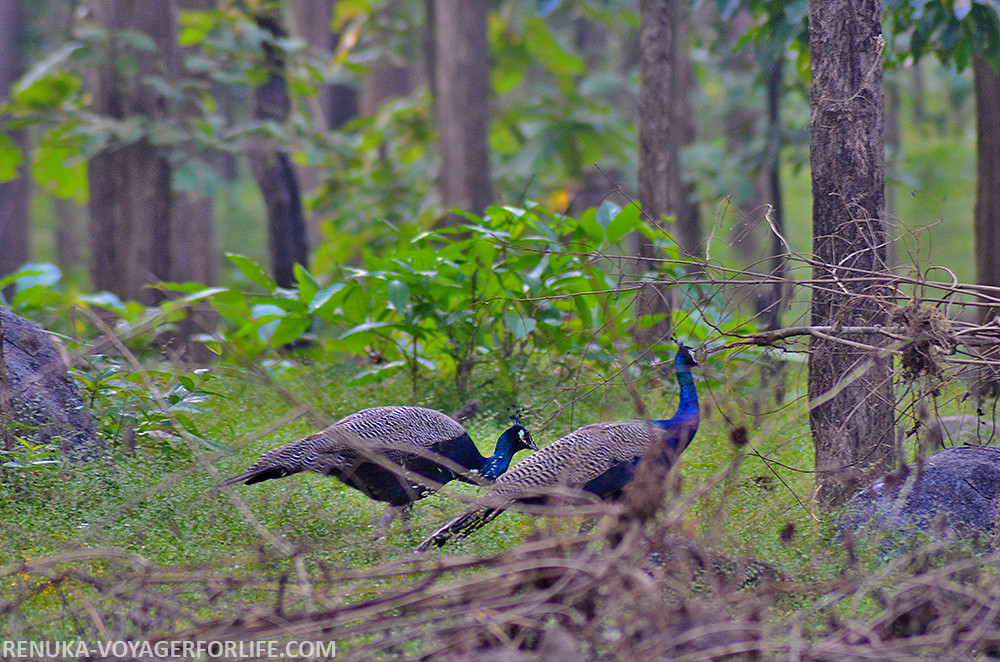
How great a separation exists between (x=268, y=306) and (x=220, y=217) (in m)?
23.4

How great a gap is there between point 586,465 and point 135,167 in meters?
7.58

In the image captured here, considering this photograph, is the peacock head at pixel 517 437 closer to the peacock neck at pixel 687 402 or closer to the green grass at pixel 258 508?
the green grass at pixel 258 508

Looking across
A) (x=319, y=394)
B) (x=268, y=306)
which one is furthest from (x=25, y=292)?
(x=319, y=394)

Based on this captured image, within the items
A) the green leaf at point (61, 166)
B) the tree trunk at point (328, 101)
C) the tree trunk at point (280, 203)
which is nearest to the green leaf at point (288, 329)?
the tree trunk at point (280, 203)

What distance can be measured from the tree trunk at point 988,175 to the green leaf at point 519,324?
3.69 metres

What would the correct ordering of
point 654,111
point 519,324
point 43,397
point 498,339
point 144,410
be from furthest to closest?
1. point 654,111
2. point 498,339
3. point 519,324
4. point 144,410
5. point 43,397

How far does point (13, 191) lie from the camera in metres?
15.6

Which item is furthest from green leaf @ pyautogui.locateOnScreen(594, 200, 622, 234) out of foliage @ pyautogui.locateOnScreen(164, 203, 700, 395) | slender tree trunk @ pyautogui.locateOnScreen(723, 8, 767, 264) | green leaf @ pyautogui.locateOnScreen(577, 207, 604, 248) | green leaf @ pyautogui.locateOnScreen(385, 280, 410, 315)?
slender tree trunk @ pyautogui.locateOnScreen(723, 8, 767, 264)

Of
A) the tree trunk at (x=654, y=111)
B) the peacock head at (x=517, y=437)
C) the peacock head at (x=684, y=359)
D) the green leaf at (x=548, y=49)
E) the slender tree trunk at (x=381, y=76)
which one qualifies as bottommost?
the peacock head at (x=517, y=437)

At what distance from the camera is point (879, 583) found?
355 centimetres

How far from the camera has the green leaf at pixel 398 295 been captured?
21.1 ft

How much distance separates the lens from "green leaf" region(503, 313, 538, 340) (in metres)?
6.63

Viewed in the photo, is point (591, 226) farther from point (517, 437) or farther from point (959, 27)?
point (959, 27)

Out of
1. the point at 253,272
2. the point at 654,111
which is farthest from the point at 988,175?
the point at 253,272
